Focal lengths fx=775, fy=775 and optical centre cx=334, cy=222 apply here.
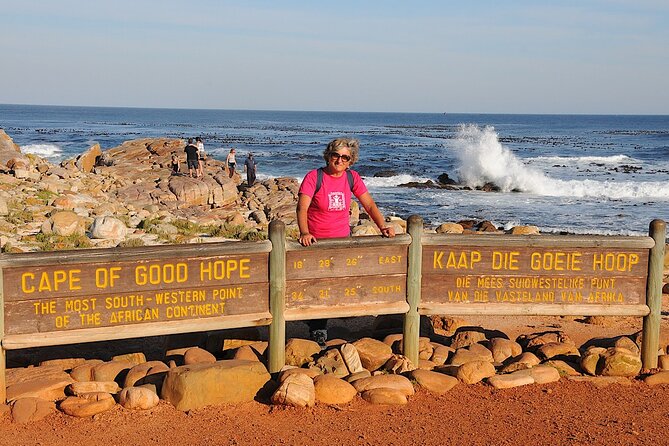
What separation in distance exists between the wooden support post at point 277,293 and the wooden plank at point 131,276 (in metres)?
0.09

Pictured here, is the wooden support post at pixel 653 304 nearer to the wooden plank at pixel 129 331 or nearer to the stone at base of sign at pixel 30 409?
the wooden plank at pixel 129 331

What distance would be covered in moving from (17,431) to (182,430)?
1240 millimetres

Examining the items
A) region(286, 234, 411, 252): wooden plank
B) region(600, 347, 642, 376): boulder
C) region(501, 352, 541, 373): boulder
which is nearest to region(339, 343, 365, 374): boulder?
region(286, 234, 411, 252): wooden plank

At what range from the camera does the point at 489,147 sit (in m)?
46.8

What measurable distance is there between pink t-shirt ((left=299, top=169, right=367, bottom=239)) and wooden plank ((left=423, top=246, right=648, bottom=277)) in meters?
0.85

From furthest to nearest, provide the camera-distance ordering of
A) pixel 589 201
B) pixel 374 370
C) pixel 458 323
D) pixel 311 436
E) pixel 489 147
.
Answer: pixel 489 147 < pixel 589 201 < pixel 458 323 < pixel 374 370 < pixel 311 436

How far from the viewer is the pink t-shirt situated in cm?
715

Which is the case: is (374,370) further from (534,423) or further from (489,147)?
(489,147)

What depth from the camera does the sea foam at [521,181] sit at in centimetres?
3597

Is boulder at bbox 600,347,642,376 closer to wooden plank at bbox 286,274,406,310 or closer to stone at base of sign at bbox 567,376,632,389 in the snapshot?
stone at base of sign at bbox 567,376,632,389

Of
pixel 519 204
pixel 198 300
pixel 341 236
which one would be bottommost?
pixel 519 204

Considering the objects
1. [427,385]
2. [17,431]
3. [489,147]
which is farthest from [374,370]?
[489,147]

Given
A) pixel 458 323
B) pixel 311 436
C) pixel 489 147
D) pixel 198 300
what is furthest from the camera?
pixel 489 147

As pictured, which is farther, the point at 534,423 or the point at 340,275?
the point at 340,275
